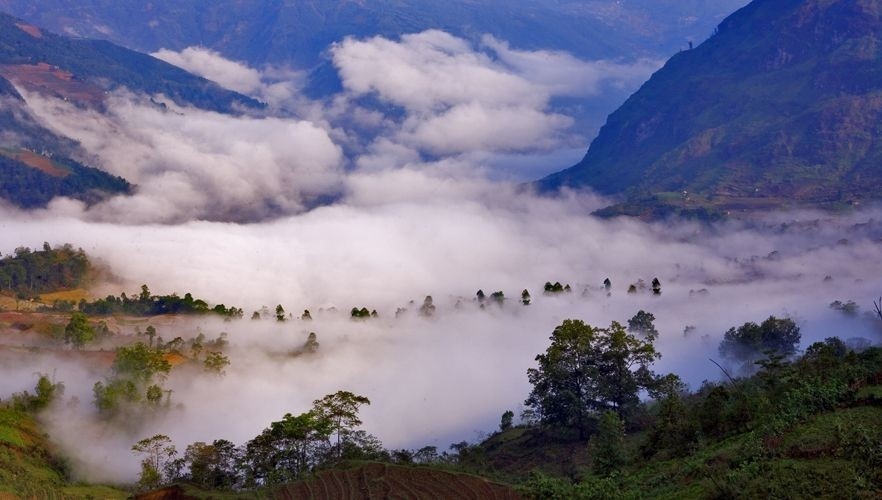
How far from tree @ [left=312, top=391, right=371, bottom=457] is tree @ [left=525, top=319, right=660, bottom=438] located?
15.9 metres

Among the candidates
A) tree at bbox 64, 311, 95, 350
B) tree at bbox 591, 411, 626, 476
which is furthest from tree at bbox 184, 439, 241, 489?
tree at bbox 64, 311, 95, 350

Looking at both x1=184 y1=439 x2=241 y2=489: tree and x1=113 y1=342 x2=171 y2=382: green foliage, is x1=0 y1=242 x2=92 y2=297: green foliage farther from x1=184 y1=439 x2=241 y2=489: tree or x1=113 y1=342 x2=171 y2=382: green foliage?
x1=184 y1=439 x2=241 y2=489: tree

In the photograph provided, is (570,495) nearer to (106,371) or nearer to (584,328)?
(584,328)

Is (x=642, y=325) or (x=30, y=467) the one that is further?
(x=642, y=325)

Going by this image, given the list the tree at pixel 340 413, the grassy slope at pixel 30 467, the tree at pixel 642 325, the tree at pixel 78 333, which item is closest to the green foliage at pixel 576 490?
the tree at pixel 340 413

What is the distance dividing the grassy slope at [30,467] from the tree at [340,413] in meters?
17.8

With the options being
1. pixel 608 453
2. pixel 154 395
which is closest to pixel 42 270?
pixel 154 395

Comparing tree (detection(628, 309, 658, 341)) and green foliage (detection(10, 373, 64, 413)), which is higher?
green foliage (detection(10, 373, 64, 413))

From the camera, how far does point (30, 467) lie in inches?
2697

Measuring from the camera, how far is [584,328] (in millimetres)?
68375

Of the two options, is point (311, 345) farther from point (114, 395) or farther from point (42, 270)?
point (42, 270)

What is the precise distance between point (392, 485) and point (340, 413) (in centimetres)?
1305

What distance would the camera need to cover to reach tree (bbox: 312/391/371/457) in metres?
64.6

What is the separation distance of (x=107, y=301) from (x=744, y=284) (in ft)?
402
